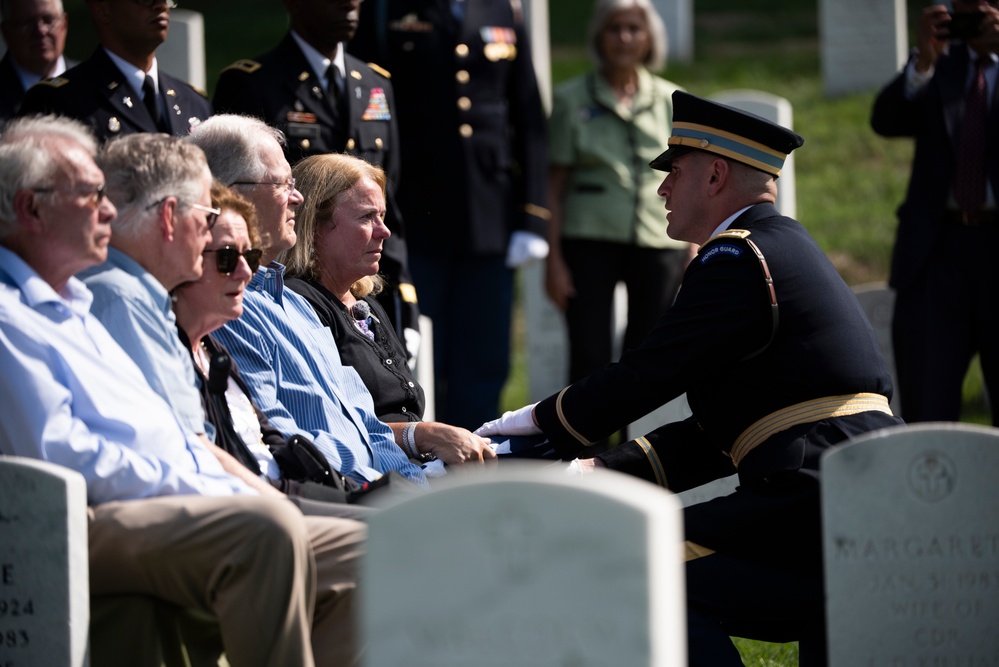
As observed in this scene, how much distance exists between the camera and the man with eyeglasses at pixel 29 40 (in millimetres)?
6551

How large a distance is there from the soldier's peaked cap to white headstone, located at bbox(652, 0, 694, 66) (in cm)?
1112

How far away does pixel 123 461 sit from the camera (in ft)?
11.5

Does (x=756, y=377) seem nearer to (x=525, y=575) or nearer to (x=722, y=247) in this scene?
(x=722, y=247)

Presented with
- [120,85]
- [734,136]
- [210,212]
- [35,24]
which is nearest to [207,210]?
[210,212]

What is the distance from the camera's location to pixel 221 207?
4.12 m

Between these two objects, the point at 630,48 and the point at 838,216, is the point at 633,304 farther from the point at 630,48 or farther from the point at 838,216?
the point at 838,216

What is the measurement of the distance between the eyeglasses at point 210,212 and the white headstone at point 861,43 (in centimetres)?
919

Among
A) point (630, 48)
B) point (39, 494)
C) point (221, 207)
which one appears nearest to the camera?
point (39, 494)

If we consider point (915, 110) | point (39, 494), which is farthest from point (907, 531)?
point (915, 110)

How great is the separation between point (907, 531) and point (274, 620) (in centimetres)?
146

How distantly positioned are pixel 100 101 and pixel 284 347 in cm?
152

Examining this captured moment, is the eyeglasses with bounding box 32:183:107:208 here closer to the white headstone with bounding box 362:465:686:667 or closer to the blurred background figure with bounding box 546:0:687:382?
the white headstone with bounding box 362:465:686:667

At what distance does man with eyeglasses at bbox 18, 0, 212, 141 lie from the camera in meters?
5.31

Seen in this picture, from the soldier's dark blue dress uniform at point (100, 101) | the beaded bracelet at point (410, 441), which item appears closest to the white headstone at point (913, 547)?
the beaded bracelet at point (410, 441)
